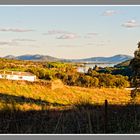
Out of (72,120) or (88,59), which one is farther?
(88,59)

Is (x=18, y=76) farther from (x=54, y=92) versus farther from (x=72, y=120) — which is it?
(x=72, y=120)

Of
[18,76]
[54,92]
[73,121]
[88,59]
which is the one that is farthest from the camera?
[18,76]

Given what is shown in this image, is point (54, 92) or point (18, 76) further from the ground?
point (18, 76)

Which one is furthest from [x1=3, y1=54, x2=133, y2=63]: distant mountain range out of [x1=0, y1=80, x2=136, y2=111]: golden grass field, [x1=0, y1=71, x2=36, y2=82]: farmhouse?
[x1=0, y1=71, x2=36, y2=82]: farmhouse

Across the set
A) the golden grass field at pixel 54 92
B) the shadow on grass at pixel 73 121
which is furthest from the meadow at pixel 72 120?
the golden grass field at pixel 54 92

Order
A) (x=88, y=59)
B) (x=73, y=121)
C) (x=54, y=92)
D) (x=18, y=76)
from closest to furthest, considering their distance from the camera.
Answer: (x=73, y=121) → (x=88, y=59) → (x=54, y=92) → (x=18, y=76)

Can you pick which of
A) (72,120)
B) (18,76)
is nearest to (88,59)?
(72,120)

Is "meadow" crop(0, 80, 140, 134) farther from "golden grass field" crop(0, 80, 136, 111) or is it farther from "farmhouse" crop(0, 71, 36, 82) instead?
"farmhouse" crop(0, 71, 36, 82)

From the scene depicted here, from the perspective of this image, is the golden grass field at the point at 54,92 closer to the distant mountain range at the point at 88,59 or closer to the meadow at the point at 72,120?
the distant mountain range at the point at 88,59
